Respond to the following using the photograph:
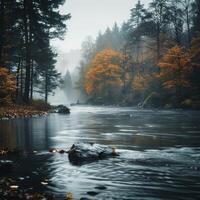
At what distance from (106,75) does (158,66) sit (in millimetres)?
19560

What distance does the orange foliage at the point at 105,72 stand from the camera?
7362 centimetres

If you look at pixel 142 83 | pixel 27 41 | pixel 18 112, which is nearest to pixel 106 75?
pixel 142 83

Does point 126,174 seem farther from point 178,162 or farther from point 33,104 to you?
point 33,104

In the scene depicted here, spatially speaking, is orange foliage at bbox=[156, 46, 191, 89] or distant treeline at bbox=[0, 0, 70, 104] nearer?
distant treeline at bbox=[0, 0, 70, 104]

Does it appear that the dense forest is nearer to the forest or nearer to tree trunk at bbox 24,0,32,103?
the forest

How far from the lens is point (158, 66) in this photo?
56.5m

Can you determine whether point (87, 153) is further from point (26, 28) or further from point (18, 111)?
point (26, 28)

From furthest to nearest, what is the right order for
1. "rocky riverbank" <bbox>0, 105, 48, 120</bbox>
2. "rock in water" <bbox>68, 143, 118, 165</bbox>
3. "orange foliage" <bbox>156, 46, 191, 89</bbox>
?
"orange foliage" <bbox>156, 46, 191, 89</bbox> < "rocky riverbank" <bbox>0, 105, 48, 120</bbox> < "rock in water" <bbox>68, 143, 118, 165</bbox>

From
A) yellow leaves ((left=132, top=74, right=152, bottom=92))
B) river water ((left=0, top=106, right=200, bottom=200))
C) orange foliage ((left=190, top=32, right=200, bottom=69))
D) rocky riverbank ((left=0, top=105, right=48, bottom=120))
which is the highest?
orange foliage ((left=190, top=32, right=200, bottom=69))

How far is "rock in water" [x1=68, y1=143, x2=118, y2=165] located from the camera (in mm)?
10560

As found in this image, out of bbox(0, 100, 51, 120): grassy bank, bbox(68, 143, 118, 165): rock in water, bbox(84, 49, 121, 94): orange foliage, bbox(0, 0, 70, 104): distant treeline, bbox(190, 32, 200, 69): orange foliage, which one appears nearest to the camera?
bbox(68, 143, 118, 165): rock in water

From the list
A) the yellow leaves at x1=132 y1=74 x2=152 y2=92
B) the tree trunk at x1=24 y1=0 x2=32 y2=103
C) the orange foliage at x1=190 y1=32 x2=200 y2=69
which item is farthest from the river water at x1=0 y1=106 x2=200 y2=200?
the yellow leaves at x1=132 y1=74 x2=152 y2=92

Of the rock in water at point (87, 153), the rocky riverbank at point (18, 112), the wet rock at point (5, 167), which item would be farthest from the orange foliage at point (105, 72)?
the wet rock at point (5, 167)

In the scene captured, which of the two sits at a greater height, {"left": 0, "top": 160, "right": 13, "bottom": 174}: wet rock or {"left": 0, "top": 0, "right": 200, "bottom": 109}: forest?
{"left": 0, "top": 0, "right": 200, "bottom": 109}: forest
